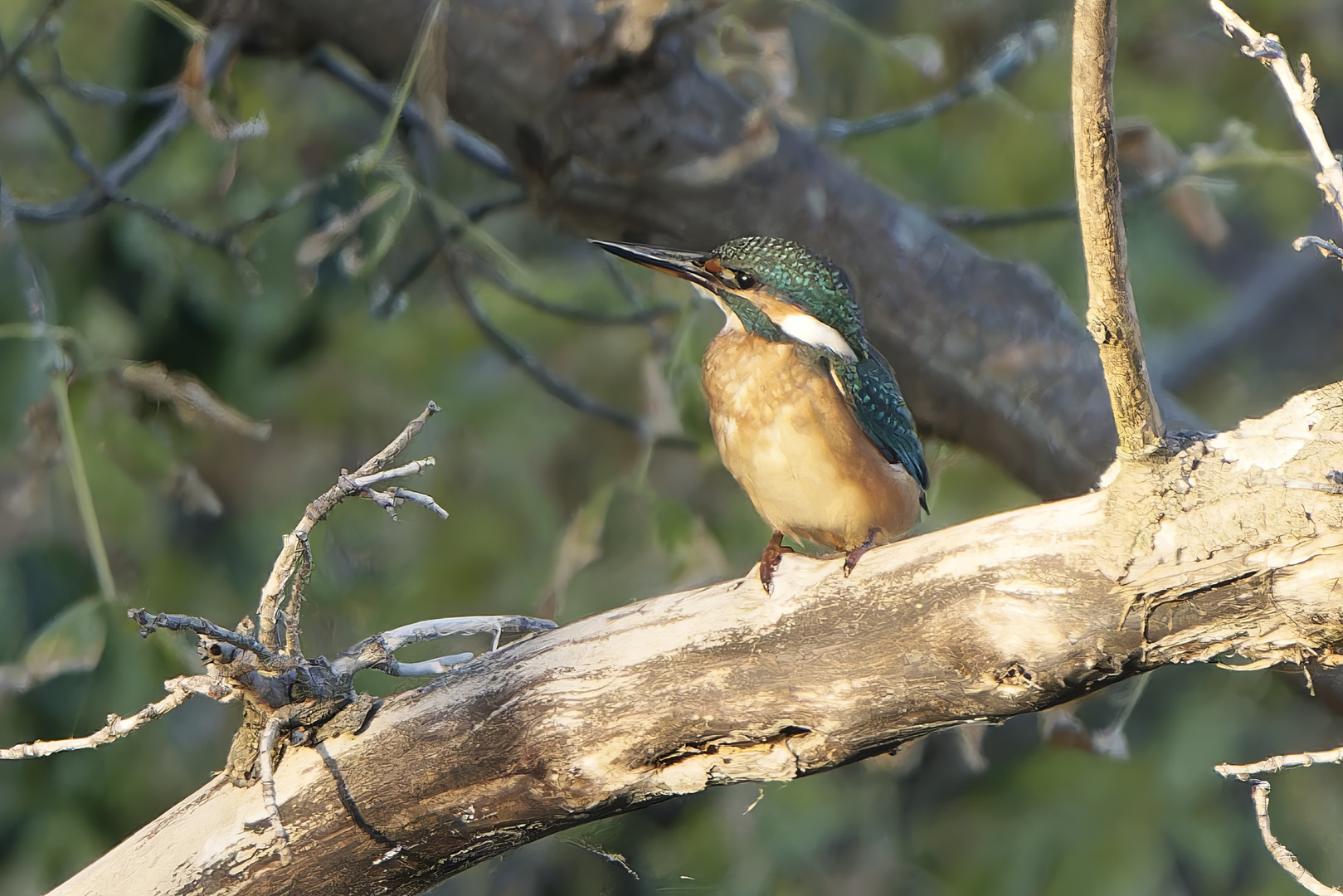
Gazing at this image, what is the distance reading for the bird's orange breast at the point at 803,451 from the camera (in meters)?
1.99

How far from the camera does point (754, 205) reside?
309 cm

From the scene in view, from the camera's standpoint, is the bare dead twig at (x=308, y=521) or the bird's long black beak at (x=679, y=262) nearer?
the bare dead twig at (x=308, y=521)

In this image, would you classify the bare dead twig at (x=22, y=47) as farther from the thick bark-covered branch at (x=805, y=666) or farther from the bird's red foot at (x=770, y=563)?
the bird's red foot at (x=770, y=563)

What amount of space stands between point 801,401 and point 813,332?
0.63ft

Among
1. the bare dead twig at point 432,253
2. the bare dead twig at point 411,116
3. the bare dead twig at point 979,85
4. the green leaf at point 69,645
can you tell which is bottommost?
the green leaf at point 69,645

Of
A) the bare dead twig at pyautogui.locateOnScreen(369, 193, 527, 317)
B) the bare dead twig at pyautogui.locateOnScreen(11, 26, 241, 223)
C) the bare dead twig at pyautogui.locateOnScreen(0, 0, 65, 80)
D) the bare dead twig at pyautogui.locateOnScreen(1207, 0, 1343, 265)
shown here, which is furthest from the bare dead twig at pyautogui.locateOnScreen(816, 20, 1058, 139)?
the bare dead twig at pyautogui.locateOnScreen(1207, 0, 1343, 265)

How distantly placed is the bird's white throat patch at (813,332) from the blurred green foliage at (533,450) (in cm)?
83

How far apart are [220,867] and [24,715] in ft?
6.23

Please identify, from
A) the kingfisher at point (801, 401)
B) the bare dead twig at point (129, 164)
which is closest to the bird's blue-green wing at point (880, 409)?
the kingfisher at point (801, 401)

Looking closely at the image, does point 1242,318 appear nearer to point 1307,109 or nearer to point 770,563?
point 770,563

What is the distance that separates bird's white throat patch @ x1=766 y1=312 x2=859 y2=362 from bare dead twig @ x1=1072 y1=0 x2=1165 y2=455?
2.97 feet

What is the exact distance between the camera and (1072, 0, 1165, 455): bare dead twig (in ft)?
3.45

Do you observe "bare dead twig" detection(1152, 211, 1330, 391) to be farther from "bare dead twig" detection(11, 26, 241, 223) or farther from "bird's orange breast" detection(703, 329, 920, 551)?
"bare dead twig" detection(11, 26, 241, 223)

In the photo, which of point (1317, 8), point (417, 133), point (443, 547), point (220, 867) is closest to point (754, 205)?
point (417, 133)
